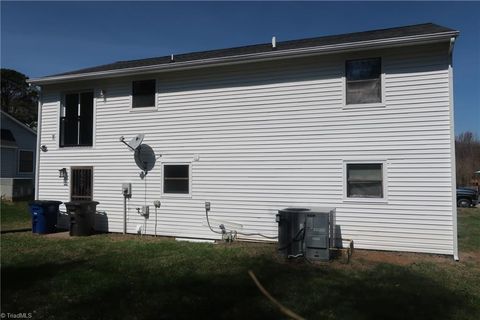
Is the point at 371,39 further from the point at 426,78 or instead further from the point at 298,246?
the point at 298,246

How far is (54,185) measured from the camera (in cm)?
1213

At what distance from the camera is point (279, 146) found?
31.8ft

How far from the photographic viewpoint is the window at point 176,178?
35.0 ft

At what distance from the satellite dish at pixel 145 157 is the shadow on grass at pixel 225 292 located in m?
4.07

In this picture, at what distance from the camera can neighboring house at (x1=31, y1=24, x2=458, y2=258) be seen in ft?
27.8

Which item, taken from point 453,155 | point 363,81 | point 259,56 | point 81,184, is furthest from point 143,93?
point 453,155

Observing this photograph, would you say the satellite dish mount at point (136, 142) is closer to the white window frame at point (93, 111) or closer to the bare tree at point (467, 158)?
the white window frame at point (93, 111)

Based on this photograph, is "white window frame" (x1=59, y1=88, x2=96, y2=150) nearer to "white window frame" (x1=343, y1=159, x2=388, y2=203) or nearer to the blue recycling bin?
the blue recycling bin

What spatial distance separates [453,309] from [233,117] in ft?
21.9

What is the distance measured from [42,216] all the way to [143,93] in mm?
4477

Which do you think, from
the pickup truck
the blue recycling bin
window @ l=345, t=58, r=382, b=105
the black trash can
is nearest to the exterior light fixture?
the blue recycling bin

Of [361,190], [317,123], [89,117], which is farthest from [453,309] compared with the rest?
[89,117]

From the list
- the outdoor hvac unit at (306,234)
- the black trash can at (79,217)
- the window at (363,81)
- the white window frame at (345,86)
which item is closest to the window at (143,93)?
the black trash can at (79,217)

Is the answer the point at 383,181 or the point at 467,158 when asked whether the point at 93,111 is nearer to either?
the point at 383,181
